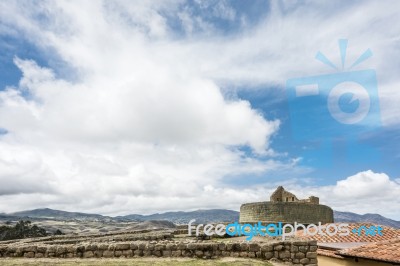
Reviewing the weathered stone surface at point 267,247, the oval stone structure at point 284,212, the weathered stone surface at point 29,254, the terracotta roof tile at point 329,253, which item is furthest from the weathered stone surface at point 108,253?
the oval stone structure at point 284,212

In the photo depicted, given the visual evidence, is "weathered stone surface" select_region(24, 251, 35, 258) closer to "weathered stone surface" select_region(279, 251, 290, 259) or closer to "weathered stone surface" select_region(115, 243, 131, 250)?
"weathered stone surface" select_region(115, 243, 131, 250)

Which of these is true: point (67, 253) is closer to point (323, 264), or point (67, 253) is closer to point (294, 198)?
point (323, 264)

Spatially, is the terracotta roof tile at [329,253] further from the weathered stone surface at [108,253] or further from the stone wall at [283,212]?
the stone wall at [283,212]

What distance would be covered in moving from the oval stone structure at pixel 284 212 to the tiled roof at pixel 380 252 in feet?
63.9

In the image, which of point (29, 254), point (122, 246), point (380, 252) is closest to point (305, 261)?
point (380, 252)

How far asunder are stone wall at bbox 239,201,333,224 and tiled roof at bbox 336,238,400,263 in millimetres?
19473

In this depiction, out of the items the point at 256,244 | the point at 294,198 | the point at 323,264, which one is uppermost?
the point at 294,198

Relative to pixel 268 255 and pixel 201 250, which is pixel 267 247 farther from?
pixel 201 250

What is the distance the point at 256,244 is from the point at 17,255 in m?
7.95

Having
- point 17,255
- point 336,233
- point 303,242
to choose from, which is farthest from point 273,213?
point 17,255

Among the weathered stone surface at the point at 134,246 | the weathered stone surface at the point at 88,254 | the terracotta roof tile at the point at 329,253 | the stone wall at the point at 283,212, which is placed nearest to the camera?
the weathered stone surface at the point at 134,246

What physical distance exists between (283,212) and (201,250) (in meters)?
23.8

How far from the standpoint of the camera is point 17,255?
38.9ft

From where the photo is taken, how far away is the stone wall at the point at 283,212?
32.9 metres
